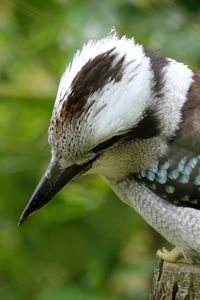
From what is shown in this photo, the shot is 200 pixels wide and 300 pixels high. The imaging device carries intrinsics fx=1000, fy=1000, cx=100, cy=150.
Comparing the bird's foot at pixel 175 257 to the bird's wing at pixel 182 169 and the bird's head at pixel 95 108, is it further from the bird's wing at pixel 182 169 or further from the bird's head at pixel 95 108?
the bird's head at pixel 95 108

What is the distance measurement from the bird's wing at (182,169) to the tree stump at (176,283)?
1.13 feet

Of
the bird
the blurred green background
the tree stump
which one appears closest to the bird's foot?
the bird

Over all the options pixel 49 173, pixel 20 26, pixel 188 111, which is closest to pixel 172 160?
pixel 188 111

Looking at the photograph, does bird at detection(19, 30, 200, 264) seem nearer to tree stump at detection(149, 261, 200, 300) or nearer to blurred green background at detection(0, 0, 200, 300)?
tree stump at detection(149, 261, 200, 300)

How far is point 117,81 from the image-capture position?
4.30 meters

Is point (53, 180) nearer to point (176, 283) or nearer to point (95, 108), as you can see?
point (95, 108)

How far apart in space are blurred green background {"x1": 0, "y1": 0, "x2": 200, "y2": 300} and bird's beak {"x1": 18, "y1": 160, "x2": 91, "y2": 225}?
141 centimetres

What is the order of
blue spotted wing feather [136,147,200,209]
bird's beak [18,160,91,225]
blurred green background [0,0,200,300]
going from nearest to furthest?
bird's beak [18,160,91,225] < blue spotted wing feather [136,147,200,209] < blurred green background [0,0,200,300]

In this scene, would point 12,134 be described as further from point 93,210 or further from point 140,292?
point 140,292

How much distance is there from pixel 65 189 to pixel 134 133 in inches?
73.5

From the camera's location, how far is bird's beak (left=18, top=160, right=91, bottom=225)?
4.44 metres

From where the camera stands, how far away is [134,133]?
14.7 ft

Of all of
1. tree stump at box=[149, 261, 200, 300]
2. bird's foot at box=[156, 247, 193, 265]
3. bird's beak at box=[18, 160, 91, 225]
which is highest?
bird's beak at box=[18, 160, 91, 225]

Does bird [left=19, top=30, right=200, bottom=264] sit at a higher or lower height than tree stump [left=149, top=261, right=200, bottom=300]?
higher
